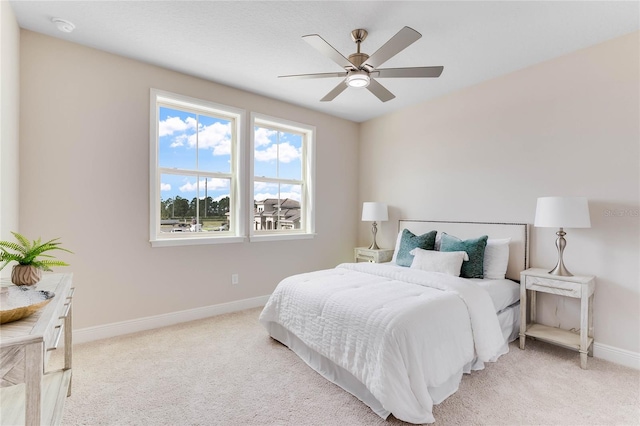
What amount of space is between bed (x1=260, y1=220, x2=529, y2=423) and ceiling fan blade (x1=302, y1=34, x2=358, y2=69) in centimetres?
169

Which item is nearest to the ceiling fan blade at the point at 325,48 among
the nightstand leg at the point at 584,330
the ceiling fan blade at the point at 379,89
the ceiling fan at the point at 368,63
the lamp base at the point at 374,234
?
the ceiling fan at the point at 368,63

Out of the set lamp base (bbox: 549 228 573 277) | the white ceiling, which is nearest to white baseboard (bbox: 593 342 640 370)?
lamp base (bbox: 549 228 573 277)

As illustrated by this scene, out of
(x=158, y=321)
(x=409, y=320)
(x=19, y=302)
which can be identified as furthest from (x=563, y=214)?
(x=158, y=321)

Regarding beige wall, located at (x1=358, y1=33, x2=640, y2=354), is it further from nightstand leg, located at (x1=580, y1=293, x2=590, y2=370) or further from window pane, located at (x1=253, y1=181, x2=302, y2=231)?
window pane, located at (x1=253, y1=181, x2=302, y2=231)

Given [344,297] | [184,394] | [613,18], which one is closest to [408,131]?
[613,18]

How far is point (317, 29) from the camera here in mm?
2379

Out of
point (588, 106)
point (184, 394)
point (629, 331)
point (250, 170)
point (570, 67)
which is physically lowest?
point (184, 394)

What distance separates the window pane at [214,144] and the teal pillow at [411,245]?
2.31 meters

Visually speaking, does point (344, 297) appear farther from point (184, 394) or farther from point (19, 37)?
point (19, 37)

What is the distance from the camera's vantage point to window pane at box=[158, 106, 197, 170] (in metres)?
3.23

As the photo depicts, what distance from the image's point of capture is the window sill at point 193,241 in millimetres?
3081

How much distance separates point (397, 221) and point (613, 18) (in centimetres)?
283

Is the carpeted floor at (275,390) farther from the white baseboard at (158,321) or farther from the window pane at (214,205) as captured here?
the window pane at (214,205)

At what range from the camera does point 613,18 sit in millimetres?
2217
